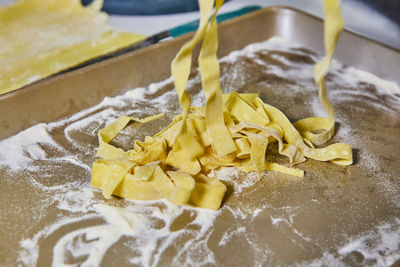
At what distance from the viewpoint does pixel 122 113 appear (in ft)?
4.07

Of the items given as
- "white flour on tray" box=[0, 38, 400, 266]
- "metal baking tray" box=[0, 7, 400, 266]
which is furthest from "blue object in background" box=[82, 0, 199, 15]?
"white flour on tray" box=[0, 38, 400, 266]

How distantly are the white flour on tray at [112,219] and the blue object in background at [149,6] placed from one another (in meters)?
0.79

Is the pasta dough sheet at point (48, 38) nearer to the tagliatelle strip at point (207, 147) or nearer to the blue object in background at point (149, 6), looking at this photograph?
A: the blue object in background at point (149, 6)

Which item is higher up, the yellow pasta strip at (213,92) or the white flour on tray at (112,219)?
the yellow pasta strip at (213,92)

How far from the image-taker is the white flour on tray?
831 mm

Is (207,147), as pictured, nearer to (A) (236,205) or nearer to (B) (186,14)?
(A) (236,205)

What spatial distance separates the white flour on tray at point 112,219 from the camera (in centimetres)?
83

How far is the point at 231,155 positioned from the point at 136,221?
263 millimetres

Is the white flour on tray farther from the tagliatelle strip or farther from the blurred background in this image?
the blurred background

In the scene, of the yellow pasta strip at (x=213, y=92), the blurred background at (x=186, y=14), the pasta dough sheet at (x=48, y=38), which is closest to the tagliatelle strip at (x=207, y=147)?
the yellow pasta strip at (x=213, y=92)

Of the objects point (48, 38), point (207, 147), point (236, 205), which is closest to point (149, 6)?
point (48, 38)

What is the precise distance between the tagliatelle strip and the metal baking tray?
0.03 metres

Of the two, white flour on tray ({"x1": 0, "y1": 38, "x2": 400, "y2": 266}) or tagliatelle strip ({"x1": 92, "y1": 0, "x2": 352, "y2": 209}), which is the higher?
tagliatelle strip ({"x1": 92, "y1": 0, "x2": 352, "y2": 209})

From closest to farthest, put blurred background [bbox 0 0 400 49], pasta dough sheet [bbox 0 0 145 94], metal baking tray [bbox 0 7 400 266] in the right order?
metal baking tray [bbox 0 7 400 266]
pasta dough sheet [bbox 0 0 145 94]
blurred background [bbox 0 0 400 49]
